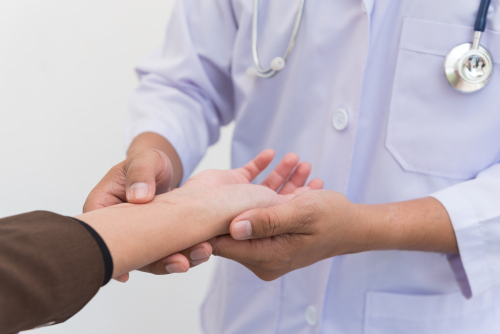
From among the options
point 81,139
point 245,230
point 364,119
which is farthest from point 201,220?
point 81,139

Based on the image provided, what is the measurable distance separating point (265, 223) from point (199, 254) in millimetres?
119

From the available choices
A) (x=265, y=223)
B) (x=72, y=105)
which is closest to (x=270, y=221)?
(x=265, y=223)

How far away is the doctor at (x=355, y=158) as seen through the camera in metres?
0.70

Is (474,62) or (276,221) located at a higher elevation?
(474,62)

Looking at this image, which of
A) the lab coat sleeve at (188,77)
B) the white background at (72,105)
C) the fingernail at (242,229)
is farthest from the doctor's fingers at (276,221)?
the white background at (72,105)

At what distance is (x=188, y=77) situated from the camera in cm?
99

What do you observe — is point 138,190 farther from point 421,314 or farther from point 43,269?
point 421,314

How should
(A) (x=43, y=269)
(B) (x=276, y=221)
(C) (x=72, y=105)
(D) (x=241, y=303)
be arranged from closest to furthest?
1. (A) (x=43, y=269)
2. (B) (x=276, y=221)
3. (D) (x=241, y=303)
4. (C) (x=72, y=105)

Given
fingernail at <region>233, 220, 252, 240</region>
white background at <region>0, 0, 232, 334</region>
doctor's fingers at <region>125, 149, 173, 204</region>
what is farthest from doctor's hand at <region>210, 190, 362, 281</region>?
white background at <region>0, 0, 232, 334</region>

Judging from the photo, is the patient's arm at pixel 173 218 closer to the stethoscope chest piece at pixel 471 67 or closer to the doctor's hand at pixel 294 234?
the doctor's hand at pixel 294 234

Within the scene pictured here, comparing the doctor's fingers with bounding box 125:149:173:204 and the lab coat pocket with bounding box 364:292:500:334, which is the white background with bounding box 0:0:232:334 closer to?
the doctor's fingers with bounding box 125:149:173:204

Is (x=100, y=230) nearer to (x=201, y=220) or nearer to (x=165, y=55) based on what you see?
(x=201, y=220)

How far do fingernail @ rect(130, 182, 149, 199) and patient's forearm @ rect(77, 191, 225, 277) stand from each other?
0.8 inches

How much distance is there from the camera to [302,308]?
860 millimetres
